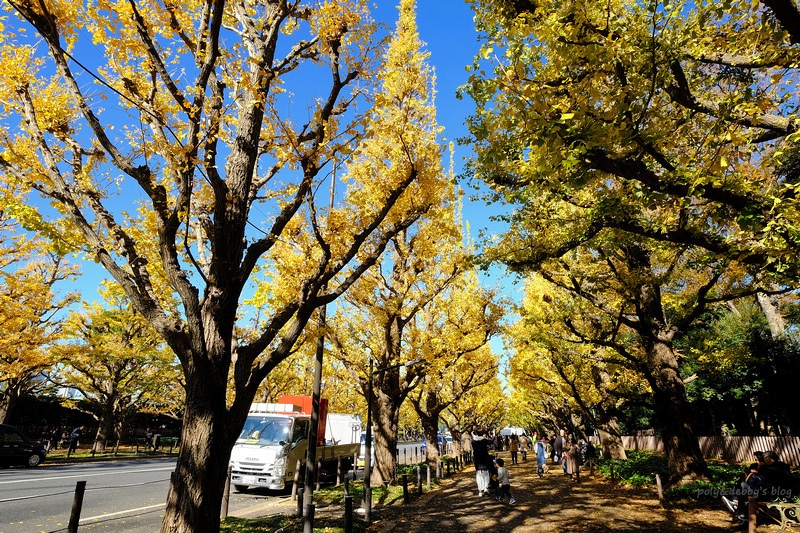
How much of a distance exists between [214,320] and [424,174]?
16.2ft

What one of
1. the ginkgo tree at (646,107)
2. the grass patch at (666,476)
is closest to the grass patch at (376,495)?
the grass patch at (666,476)

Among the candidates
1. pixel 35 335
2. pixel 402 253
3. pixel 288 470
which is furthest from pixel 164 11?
pixel 35 335

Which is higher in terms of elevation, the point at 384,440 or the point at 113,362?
the point at 113,362

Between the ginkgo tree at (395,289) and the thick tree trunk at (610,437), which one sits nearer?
the ginkgo tree at (395,289)

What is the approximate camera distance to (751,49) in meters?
5.45

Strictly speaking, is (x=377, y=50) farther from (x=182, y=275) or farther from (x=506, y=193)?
(x=182, y=275)

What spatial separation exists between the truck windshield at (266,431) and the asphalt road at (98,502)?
1558 millimetres

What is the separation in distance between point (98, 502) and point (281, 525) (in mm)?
4956

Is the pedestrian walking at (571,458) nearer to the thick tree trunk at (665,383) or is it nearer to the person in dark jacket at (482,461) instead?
the thick tree trunk at (665,383)

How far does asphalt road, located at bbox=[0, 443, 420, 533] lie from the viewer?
24.1 ft

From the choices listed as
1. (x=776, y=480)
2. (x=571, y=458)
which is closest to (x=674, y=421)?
(x=776, y=480)

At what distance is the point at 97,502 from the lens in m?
9.42

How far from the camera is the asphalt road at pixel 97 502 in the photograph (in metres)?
7.37

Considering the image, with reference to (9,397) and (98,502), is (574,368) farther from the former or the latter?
(9,397)
